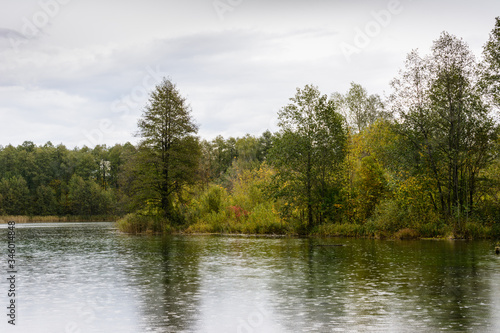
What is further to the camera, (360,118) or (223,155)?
(223,155)

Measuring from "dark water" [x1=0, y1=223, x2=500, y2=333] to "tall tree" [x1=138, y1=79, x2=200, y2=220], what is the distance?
1071 inches

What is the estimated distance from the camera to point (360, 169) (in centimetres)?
4678

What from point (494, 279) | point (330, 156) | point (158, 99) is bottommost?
point (494, 279)

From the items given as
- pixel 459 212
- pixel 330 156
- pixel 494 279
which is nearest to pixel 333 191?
pixel 330 156

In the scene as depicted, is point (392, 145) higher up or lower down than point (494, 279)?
higher up

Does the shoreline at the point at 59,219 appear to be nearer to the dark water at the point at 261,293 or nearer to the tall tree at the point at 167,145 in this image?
the tall tree at the point at 167,145

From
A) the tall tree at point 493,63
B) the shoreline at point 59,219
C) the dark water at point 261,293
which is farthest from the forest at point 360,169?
the shoreline at point 59,219

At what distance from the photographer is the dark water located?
11.8m

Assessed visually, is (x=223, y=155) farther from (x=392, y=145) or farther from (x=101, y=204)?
(x=392, y=145)

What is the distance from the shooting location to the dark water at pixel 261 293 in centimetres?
1176

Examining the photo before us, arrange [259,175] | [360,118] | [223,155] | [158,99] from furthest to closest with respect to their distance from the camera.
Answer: [223,155], [360,118], [259,175], [158,99]

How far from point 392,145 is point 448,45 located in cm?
915

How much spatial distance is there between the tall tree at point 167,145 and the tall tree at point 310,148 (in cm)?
1248

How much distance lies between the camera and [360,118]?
252 ft
